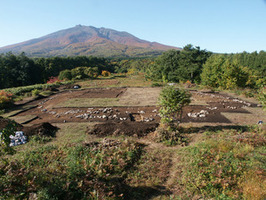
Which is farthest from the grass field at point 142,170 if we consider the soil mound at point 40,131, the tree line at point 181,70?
the tree line at point 181,70

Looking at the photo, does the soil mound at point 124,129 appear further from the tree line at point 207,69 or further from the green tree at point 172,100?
the tree line at point 207,69

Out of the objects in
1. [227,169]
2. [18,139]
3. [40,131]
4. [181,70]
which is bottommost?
[18,139]

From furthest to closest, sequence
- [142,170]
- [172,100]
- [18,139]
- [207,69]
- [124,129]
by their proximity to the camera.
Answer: [207,69]
[124,129]
[172,100]
[18,139]
[142,170]

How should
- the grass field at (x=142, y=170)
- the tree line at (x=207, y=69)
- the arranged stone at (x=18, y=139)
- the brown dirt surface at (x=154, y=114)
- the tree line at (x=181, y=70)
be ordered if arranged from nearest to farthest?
the grass field at (x=142, y=170) → the arranged stone at (x=18, y=139) → the brown dirt surface at (x=154, y=114) → the tree line at (x=207, y=69) → the tree line at (x=181, y=70)

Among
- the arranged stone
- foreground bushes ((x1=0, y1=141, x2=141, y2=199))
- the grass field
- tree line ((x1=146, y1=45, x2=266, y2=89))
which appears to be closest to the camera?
foreground bushes ((x1=0, y1=141, x2=141, y2=199))

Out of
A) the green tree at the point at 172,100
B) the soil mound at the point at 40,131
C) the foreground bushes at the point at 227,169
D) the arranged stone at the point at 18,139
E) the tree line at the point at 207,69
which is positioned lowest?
the arranged stone at the point at 18,139

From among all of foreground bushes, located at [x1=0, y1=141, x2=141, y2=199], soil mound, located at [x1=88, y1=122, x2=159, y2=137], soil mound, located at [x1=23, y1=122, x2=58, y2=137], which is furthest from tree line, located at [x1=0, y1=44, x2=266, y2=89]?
soil mound, located at [x1=23, y1=122, x2=58, y2=137]

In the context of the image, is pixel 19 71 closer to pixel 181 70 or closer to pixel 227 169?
pixel 181 70

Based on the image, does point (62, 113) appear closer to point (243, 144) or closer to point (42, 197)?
point (42, 197)

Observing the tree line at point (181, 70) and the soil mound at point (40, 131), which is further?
the tree line at point (181, 70)

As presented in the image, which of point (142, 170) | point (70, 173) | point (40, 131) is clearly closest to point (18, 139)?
point (40, 131)

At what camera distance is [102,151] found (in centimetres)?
563

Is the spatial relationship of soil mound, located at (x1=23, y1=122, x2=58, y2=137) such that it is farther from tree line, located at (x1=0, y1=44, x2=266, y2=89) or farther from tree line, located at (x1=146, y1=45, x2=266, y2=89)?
tree line, located at (x1=0, y1=44, x2=266, y2=89)

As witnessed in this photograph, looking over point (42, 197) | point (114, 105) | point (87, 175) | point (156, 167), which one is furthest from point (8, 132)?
point (114, 105)
